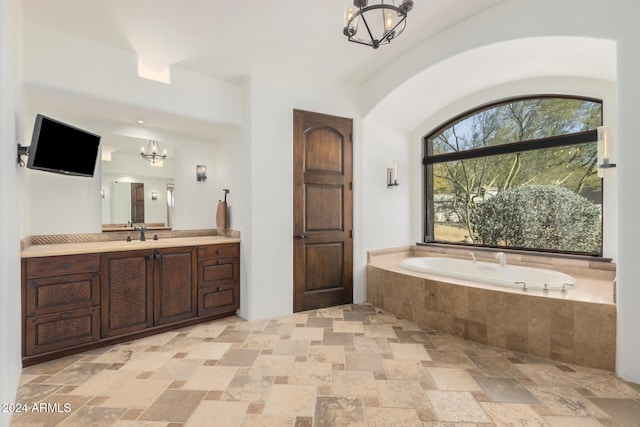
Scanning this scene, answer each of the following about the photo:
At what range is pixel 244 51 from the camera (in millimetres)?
2980

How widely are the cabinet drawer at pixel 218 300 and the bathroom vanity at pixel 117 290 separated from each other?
10 mm

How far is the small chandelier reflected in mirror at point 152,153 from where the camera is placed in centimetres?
356

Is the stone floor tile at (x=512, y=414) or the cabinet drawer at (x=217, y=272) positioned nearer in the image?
the stone floor tile at (x=512, y=414)

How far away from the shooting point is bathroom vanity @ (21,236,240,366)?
2332 mm

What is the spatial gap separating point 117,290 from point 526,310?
3.57 metres

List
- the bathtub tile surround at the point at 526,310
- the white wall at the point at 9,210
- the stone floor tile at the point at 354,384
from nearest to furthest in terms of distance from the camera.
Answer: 1. the white wall at the point at 9,210
2. the stone floor tile at the point at 354,384
3. the bathtub tile surround at the point at 526,310

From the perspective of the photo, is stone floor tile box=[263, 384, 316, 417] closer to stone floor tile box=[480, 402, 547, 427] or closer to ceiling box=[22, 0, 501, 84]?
stone floor tile box=[480, 402, 547, 427]

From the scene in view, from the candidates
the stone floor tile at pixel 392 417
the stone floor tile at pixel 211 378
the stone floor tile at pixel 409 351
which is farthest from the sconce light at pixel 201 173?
the stone floor tile at pixel 392 417

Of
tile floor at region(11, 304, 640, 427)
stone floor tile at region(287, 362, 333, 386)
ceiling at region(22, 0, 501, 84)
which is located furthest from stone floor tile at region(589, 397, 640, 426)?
ceiling at region(22, 0, 501, 84)

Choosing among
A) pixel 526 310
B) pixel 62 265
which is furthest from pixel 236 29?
pixel 526 310

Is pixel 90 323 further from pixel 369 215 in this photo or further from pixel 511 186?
pixel 511 186

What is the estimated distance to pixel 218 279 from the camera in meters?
3.33

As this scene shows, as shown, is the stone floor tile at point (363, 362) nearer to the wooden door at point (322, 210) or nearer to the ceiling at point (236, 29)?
the wooden door at point (322, 210)

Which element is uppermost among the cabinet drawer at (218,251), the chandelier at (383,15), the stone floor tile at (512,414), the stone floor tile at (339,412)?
the chandelier at (383,15)
